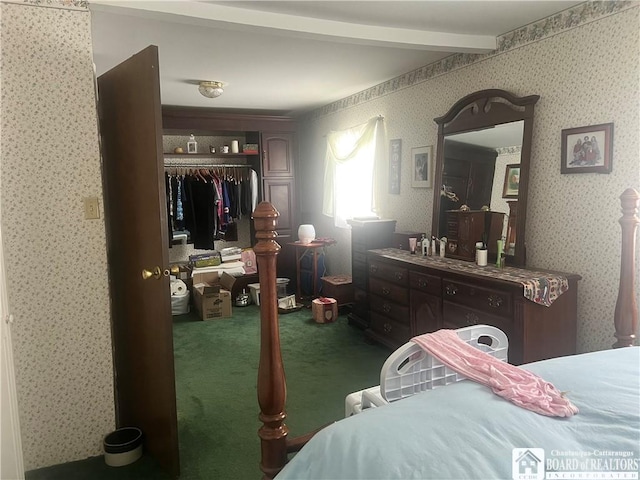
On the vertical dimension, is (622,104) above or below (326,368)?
above

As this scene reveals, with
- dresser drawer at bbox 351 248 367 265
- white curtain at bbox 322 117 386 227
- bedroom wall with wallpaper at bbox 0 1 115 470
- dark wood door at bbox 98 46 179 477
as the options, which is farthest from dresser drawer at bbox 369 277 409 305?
bedroom wall with wallpaper at bbox 0 1 115 470

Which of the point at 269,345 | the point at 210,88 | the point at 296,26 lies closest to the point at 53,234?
the point at 269,345

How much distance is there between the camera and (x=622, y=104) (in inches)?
98.3

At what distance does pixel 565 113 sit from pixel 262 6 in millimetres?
1871

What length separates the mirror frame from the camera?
3016mm

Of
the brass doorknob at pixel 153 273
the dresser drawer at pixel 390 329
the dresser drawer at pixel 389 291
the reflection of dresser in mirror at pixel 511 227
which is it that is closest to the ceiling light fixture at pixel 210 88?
the dresser drawer at pixel 389 291

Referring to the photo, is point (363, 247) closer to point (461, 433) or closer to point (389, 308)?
point (389, 308)

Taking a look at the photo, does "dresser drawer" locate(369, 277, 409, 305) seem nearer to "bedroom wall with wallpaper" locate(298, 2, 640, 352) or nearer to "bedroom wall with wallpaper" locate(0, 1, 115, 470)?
"bedroom wall with wallpaper" locate(298, 2, 640, 352)

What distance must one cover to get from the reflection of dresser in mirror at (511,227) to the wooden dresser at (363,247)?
1.30 m

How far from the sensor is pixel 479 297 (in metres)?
2.86

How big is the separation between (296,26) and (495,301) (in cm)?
198

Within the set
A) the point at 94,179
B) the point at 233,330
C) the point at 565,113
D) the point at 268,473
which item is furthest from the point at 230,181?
the point at 268,473

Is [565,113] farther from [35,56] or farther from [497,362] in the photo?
[35,56]

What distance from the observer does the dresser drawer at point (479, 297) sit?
8.79 ft
